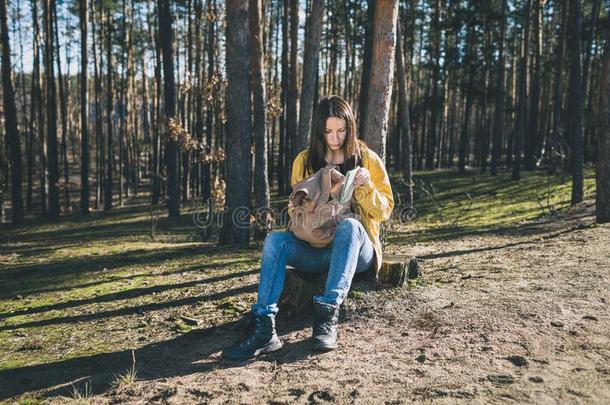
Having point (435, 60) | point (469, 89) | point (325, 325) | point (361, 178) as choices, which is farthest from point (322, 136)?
point (435, 60)

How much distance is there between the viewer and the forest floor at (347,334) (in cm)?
276

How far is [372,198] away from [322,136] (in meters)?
0.68

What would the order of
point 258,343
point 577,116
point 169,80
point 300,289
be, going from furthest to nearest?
point 169,80 < point 577,116 < point 300,289 < point 258,343

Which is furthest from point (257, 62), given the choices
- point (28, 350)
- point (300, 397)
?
point (300, 397)

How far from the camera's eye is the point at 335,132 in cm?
377

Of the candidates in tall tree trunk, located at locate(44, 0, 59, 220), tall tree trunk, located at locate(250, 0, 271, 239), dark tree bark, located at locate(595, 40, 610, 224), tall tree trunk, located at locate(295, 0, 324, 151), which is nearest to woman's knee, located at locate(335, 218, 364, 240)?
tall tree trunk, located at locate(250, 0, 271, 239)

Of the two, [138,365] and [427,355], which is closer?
[427,355]

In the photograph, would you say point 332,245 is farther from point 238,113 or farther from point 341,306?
point 238,113

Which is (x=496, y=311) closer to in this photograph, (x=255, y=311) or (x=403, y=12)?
(x=255, y=311)

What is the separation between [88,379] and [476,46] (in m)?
27.9

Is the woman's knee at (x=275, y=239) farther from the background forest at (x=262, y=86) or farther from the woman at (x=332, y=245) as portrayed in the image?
the background forest at (x=262, y=86)

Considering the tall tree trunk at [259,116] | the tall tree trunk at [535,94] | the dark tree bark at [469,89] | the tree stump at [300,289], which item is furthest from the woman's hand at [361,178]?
the dark tree bark at [469,89]

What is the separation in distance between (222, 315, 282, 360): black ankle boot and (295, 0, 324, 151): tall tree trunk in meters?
7.34

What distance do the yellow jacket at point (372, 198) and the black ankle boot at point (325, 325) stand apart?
30.0 inches
